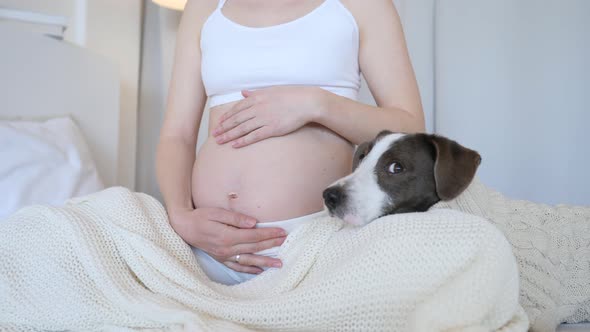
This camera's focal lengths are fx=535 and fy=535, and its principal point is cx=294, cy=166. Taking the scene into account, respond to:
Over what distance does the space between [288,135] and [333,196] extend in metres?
0.19

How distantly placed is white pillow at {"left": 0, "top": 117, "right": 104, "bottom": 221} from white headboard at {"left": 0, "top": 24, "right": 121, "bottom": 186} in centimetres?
10

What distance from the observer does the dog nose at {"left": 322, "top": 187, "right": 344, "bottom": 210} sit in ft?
3.00

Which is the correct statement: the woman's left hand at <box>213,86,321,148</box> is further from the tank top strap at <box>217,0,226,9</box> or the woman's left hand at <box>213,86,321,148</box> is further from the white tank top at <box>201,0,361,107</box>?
the tank top strap at <box>217,0,226,9</box>

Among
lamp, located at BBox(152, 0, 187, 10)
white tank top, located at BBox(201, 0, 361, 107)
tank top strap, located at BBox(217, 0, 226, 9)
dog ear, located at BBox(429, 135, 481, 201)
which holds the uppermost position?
tank top strap, located at BBox(217, 0, 226, 9)

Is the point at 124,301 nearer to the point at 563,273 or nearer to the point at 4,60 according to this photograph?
the point at 563,273

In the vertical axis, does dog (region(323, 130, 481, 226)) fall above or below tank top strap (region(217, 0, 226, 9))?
below

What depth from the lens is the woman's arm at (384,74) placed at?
1062mm

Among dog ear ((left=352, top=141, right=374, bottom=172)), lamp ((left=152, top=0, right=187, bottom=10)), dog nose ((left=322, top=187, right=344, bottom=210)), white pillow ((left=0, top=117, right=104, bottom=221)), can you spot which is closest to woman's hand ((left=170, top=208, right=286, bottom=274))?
dog nose ((left=322, top=187, right=344, bottom=210))

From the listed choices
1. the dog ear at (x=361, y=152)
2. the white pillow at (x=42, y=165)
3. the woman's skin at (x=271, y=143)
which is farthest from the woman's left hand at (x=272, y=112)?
the white pillow at (x=42, y=165)

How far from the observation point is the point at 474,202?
1.03m

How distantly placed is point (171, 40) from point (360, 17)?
1.58 m

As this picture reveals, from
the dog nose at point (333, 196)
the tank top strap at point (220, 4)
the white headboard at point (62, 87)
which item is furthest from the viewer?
the white headboard at point (62, 87)

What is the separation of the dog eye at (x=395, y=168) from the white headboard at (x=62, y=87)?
49.7 inches

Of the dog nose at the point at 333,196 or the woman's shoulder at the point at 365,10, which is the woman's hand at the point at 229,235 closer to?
the dog nose at the point at 333,196
